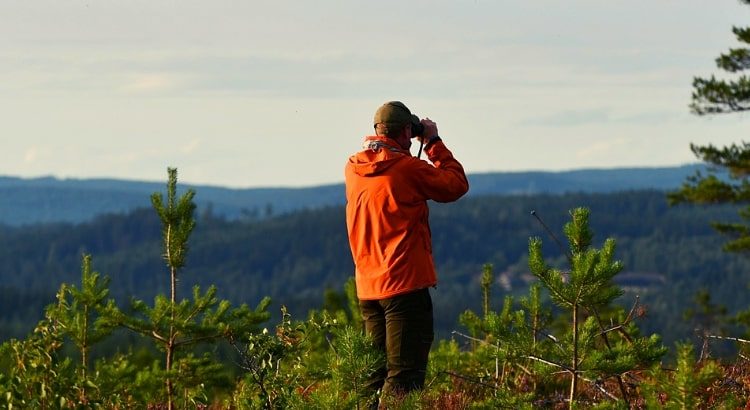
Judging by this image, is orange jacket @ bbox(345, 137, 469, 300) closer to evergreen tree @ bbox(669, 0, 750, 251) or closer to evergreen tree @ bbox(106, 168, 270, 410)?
evergreen tree @ bbox(106, 168, 270, 410)

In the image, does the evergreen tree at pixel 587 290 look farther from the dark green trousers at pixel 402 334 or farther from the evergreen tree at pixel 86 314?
the evergreen tree at pixel 86 314

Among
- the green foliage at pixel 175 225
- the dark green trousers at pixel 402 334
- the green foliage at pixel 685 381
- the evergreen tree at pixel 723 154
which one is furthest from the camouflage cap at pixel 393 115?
the evergreen tree at pixel 723 154

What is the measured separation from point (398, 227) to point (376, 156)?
0.40 m

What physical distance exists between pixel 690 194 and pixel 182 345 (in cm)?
2760

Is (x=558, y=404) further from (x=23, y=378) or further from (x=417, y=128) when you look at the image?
(x=23, y=378)

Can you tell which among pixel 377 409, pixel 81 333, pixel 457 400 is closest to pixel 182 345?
pixel 81 333

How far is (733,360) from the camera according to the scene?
30.8ft

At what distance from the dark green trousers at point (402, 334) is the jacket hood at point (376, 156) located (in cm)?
70

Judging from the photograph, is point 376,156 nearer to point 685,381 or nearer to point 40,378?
point 40,378

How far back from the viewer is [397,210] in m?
7.22

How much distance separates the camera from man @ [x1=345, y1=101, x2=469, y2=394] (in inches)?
284

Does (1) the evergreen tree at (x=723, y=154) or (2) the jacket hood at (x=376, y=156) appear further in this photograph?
(1) the evergreen tree at (x=723, y=154)

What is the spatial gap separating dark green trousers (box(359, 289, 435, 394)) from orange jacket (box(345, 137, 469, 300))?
105 mm

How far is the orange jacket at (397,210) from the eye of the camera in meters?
7.20
